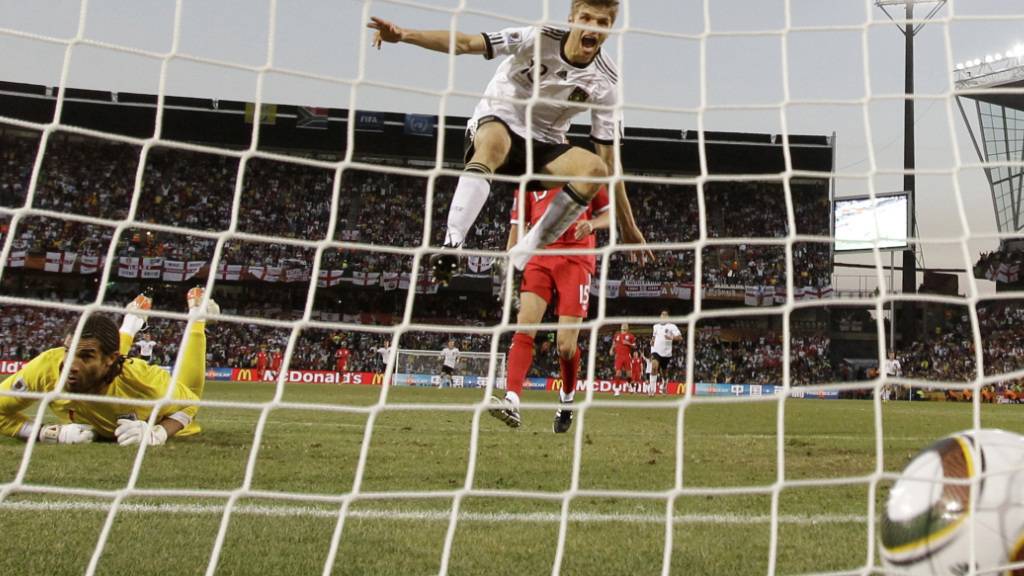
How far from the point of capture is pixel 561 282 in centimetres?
499

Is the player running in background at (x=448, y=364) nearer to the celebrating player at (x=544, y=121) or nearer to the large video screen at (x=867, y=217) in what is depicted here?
the large video screen at (x=867, y=217)

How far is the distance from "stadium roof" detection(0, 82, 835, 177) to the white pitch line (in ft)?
74.2

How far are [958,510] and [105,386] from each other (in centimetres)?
416

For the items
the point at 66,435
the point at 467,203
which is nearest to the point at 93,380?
the point at 66,435

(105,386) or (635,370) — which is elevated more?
(635,370)

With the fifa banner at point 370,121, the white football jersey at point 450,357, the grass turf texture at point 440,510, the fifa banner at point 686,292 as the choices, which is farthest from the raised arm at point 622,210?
the fifa banner at point 370,121

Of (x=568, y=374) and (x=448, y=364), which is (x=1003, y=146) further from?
(x=568, y=374)

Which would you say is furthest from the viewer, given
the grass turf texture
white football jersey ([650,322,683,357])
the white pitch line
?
white football jersey ([650,322,683,357])

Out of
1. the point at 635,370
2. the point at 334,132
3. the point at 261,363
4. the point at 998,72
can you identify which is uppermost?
the point at 998,72

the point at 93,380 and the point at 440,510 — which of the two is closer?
the point at 440,510

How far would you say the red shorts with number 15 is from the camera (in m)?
4.96

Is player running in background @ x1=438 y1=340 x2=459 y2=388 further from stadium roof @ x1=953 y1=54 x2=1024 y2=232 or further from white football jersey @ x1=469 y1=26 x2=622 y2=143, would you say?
stadium roof @ x1=953 y1=54 x2=1024 y2=232

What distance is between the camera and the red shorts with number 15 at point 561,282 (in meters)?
4.96

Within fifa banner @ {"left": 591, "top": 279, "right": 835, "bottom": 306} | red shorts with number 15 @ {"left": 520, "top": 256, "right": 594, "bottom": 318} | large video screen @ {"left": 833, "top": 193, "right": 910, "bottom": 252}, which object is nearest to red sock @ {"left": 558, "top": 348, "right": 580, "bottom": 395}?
red shorts with number 15 @ {"left": 520, "top": 256, "right": 594, "bottom": 318}
